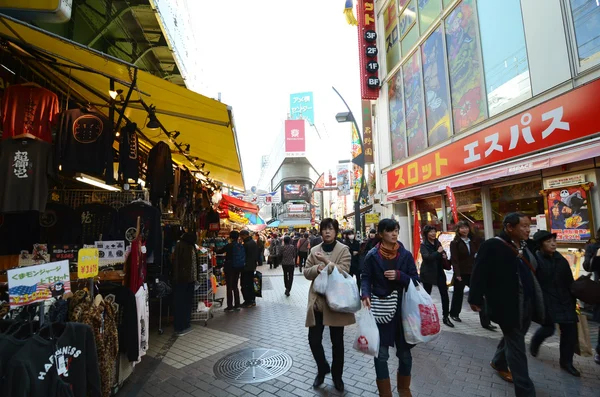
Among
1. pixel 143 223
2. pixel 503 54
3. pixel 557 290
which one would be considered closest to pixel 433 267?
pixel 557 290

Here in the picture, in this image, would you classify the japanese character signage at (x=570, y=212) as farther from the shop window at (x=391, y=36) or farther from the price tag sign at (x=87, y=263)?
the shop window at (x=391, y=36)

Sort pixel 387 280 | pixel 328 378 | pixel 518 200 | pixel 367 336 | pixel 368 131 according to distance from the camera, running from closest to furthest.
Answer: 1. pixel 367 336
2. pixel 387 280
3. pixel 328 378
4. pixel 518 200
5. pixel 368 131

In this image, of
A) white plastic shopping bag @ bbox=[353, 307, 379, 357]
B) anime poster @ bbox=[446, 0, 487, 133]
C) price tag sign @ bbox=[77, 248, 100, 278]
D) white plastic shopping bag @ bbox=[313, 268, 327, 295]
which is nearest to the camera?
white plastic shopping bag @ bbox=[353, 307, 379, 357]

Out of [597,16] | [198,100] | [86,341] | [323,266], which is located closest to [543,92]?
[597,16]

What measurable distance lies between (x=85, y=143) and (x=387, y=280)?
12.3 feet

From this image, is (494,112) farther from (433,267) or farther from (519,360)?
(519,360)

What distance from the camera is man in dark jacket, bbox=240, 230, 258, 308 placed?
7336mm

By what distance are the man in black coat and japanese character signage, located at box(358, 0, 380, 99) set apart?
40.0 feet

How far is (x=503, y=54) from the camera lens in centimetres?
759

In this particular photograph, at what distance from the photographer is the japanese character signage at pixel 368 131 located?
16.9 m

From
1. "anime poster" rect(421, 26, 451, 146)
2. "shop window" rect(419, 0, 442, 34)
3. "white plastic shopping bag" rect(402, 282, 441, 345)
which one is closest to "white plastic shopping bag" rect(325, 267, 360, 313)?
"white plastic shopping bag" rect(402, 282, 441, 345)

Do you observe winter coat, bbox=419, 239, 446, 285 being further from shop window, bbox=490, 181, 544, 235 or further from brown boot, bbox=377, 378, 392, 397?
brown boot, bbox=377, 378, 392, 397

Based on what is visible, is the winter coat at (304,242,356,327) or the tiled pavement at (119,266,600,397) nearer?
the winter coat at (304,242,356,327)

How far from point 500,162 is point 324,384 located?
696 centimetres
